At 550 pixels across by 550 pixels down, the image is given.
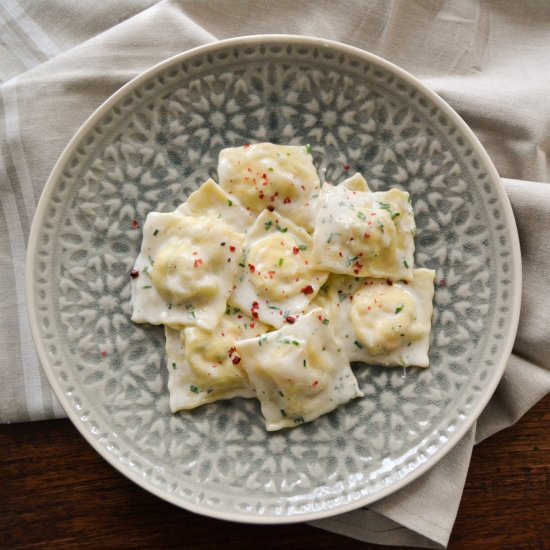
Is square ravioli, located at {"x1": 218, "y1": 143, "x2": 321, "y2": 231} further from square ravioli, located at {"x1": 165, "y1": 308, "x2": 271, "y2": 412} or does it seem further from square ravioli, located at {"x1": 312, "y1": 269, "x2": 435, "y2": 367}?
square ravioli, located at {"x1": 165, "y1": 308, "x2": 271, "y2": 412}

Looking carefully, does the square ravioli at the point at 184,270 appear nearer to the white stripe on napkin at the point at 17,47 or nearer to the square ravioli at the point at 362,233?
the square ravioli at the point at 362,233

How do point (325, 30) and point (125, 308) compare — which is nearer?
point (125, 308)

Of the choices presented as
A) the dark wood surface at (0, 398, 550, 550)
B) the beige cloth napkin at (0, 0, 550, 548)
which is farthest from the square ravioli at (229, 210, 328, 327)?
the dark wood surface at (0, 398, 550, 550)

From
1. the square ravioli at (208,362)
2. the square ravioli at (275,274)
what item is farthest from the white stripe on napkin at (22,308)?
the square ravioli at (275,274)

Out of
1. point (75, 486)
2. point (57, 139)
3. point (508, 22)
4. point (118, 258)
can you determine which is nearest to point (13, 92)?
point (57, 139)

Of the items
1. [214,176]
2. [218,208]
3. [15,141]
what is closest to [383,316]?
[218,208]

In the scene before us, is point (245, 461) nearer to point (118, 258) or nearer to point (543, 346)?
→ point (118, 258)
